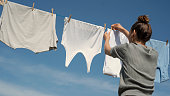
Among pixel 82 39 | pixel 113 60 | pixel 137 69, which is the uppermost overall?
pixel 82 39

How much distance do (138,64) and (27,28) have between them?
12.4 ft

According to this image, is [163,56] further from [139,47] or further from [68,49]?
[139,47]

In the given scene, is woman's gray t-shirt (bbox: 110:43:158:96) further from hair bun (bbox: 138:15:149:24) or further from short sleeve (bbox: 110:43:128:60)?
hair bun (bbox: 138:15:149:24)

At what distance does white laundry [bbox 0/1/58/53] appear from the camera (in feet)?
15.2

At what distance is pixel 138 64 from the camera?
146 cm

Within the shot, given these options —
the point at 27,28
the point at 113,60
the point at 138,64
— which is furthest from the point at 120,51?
the point at 113,60

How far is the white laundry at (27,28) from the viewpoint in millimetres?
4633

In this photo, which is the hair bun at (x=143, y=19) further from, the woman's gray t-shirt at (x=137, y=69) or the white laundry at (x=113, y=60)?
the white laundry at (x=113, y=60)

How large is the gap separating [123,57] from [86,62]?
382 centimetres

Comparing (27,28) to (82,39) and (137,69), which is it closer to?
(82,39)

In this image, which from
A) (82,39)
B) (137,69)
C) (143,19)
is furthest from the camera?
(82,39)


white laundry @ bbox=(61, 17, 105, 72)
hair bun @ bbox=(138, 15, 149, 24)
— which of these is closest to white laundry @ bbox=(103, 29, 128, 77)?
white laundry @ bbox=(61, 17, 105, 72)

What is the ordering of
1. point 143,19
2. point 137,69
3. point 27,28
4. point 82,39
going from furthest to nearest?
1. point 82,39
2. point 27,28
3. point 143,19
4. point 137,69

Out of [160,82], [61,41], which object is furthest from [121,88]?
[160,82]
